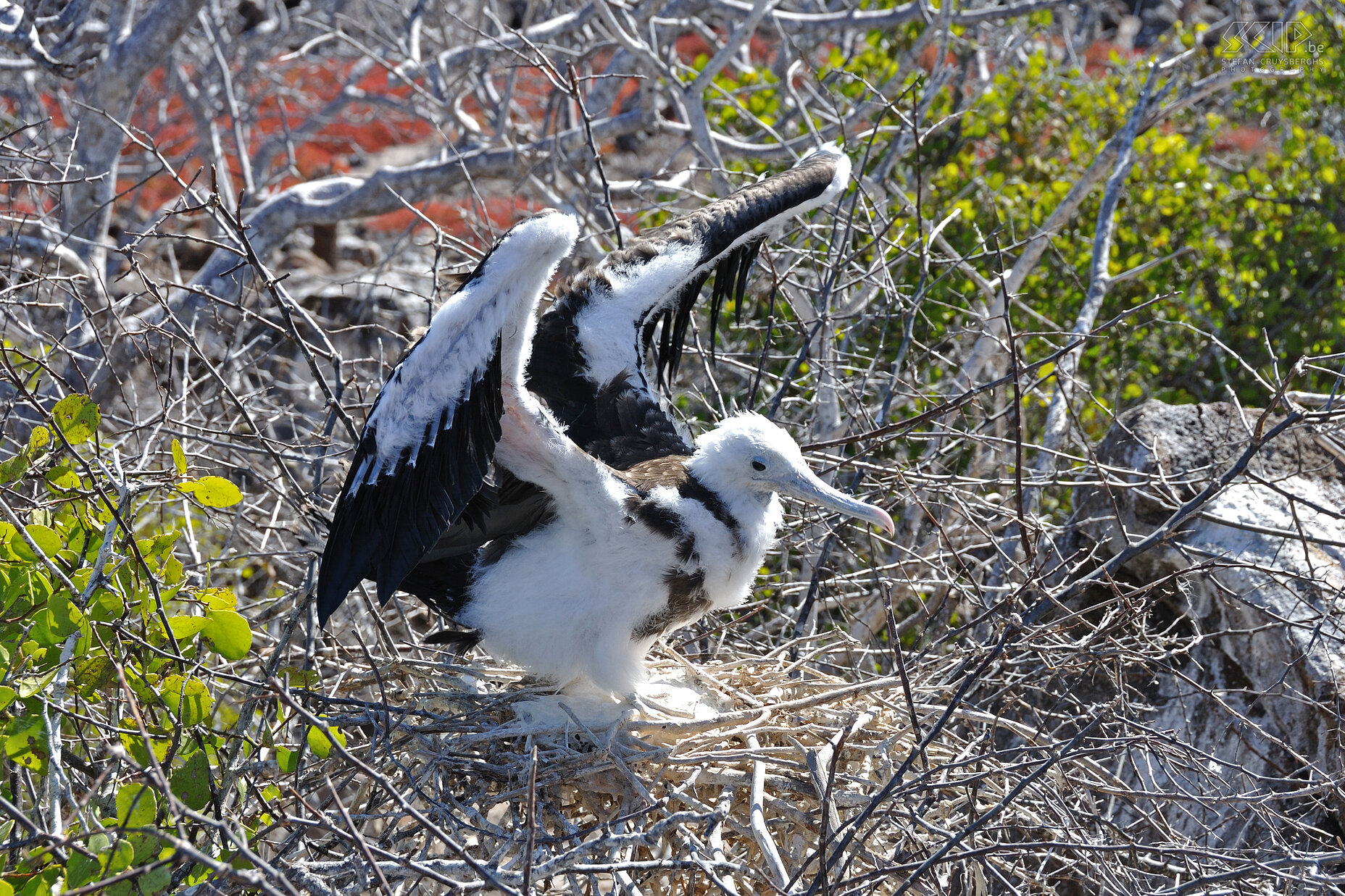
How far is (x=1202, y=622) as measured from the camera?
9.89 feet

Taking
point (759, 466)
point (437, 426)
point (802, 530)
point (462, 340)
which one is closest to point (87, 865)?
point (437, 426)

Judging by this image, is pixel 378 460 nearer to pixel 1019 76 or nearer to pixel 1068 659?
pixel 1068 659

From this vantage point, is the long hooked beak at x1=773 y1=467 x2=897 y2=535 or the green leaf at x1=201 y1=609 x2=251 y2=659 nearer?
the green leaf at x1=201 y1=609 x2=251 y2=659

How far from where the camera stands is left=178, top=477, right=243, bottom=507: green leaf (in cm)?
190

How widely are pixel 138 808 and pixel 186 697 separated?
0.22m

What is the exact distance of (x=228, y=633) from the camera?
188 cm

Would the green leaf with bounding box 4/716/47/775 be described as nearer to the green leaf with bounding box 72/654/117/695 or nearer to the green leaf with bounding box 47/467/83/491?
the green leaf with bounding box 72/654/117/695

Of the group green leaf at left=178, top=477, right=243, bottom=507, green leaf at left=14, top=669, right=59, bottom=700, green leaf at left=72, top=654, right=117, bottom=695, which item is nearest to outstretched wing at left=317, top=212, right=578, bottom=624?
green leaf at left=178, top=477, right=243, bottom=507

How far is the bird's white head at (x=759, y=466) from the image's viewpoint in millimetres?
2336

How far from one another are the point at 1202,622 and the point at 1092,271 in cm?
100

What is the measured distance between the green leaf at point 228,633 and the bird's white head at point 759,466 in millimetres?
936

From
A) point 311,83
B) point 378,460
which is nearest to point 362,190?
point 378,460

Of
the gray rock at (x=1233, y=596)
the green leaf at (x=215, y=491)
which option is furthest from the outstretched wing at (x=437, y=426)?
the gray rock at (x=1233, y=596)

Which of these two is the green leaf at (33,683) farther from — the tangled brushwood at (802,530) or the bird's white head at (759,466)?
the bird's white head at (759,466)
